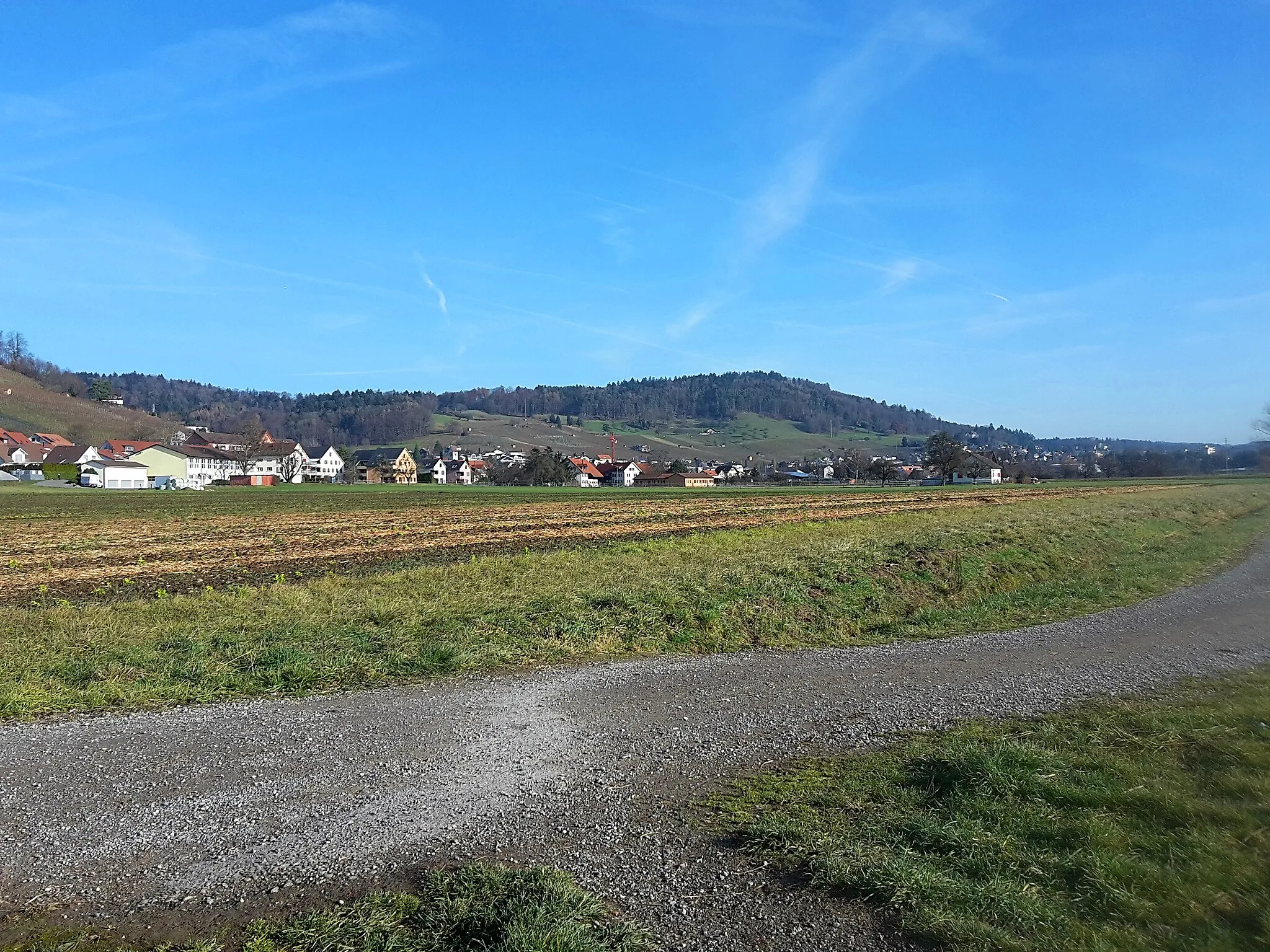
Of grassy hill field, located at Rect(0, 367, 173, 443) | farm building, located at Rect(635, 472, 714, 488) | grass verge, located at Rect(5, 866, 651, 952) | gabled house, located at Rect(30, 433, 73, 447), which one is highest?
grassy hill field, located at Rect(0, 367, 173, 443)

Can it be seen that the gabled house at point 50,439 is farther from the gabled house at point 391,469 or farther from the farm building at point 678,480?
the farm building at point 678,480

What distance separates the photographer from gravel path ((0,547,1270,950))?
4.88 metres

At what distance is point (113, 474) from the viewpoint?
115188mm

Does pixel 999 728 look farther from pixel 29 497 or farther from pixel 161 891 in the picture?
pixel 29 497

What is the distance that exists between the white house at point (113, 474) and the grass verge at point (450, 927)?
129 meters

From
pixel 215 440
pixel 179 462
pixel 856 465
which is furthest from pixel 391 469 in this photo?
pixel 856 465

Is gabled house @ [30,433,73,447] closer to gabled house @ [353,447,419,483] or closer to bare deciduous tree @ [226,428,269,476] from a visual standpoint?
bare deciduous tree @ [226,428,269,476]

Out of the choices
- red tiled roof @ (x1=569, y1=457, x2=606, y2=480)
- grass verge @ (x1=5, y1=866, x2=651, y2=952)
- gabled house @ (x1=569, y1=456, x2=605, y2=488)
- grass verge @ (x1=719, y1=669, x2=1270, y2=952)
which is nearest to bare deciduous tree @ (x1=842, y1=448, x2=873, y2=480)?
gabled house @ (x1=569, y1=456, x2=605, y2=488)

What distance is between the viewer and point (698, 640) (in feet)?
42.0

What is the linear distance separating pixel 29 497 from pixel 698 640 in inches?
3270

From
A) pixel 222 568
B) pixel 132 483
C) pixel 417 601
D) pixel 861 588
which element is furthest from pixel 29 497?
pixel 861 588

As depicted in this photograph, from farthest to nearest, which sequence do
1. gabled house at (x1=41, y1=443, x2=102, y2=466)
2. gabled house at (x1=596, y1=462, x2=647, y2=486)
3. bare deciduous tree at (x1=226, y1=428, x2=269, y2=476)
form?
1. gabled house at (x1=596, y1=462, x2=647, y2=486)
2. bare deciduous tree at (x1=226, y1=428, x2=269, y2=476)
3. gabled house at (x1=41, y1=443, x2=102, y2=466)

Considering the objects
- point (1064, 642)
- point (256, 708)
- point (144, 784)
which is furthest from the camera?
point (1064, 642)

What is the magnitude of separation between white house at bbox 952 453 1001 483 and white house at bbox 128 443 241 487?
419 ft
